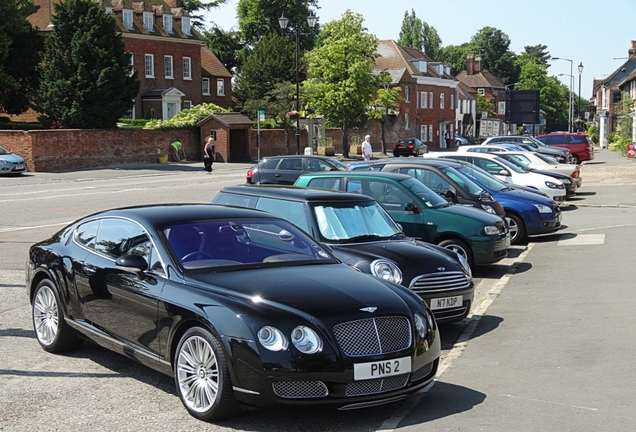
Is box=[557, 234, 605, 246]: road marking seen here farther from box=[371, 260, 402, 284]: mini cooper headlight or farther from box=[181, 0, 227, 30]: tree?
box=[181, 0, 227, 30]: tree

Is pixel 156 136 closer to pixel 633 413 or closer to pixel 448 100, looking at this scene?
pixel 633 413

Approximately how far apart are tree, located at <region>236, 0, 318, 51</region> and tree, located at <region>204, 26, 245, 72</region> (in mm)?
2604

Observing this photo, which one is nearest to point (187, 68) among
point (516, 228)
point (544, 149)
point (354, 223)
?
point (544, 149)

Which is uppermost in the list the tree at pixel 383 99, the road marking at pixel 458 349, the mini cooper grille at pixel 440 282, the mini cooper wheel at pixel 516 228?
the tree at pixel 383 99

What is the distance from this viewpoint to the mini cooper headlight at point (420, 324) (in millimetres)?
5980

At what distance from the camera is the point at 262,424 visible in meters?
5.67

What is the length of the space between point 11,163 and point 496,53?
130566 mm

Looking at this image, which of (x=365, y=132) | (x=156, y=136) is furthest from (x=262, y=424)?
(x=365, y=132)

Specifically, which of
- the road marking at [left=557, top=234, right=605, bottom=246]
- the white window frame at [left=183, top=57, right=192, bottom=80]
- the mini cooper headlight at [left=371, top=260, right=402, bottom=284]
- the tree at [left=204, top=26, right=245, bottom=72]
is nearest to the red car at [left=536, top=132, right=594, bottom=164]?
the road marking at [left=557, top=234, right=605, bottom=246]

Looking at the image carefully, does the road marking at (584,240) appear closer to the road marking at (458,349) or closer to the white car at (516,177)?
the road marking at (458,349)

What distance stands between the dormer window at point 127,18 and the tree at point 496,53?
99.9 metres

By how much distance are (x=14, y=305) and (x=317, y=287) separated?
5.36 m

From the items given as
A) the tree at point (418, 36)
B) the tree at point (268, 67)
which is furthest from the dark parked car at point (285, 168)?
the tree at point (418, 36)

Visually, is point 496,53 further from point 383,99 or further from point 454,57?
point 383,99
